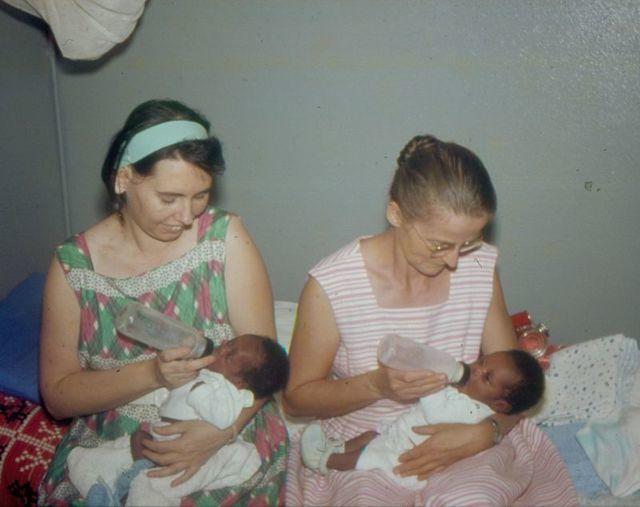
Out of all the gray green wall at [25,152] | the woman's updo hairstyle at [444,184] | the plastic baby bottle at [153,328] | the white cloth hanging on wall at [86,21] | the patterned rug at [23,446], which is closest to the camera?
the woman's updo hairstyle at [444,184]

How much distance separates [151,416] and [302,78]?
1.49 meters

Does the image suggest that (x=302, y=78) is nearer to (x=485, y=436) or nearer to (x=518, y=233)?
(x=518, y=233)

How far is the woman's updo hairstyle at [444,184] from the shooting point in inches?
67.6

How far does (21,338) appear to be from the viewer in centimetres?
250

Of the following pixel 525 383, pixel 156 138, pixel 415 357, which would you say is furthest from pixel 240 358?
pixel 525 383

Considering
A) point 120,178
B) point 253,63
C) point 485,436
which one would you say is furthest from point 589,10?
point 120,178

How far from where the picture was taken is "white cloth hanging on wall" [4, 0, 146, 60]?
246 cm

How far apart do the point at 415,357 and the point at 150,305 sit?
0.74 m

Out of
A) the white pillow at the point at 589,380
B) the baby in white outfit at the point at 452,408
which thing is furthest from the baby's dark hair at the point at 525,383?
the white pillow at the point at 589,380

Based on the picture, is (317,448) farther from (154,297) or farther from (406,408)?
(154,297)

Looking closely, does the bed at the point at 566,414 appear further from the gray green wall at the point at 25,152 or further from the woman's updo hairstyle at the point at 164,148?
the woman's updo hairstyle at the point at 164,148

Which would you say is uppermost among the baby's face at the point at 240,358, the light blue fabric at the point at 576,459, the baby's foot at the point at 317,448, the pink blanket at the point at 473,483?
the baby's face at the point at 240,358

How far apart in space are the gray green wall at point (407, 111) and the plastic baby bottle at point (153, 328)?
121 cm

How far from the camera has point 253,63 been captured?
9.17ft
